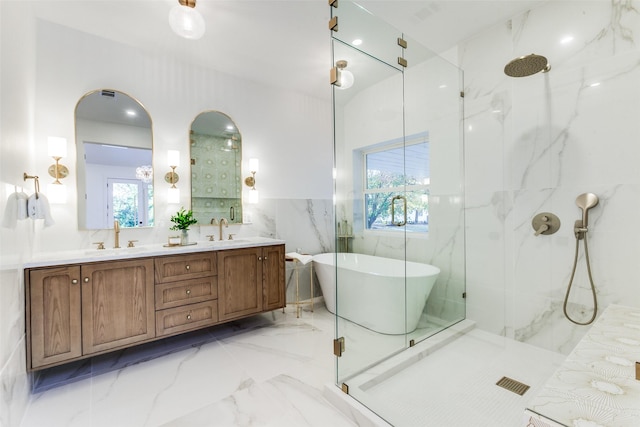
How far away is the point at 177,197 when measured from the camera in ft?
9.43

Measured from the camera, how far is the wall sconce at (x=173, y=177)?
2.82m

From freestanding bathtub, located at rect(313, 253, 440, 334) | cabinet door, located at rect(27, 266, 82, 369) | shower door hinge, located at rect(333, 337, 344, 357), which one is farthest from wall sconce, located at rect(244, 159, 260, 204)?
shower door hinge, located at rect(333, 337, 344, 357)

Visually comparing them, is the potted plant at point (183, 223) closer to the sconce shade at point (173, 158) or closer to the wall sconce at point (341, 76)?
the sconce shade at point (173, 158)

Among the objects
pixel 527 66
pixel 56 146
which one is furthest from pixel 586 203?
pixel 56 146

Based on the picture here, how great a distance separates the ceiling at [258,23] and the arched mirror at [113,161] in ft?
1.85

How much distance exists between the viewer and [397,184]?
8.70ft

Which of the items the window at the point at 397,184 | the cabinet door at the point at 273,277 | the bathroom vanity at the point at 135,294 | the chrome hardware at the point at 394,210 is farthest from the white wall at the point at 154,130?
the chrome hardware at the point at 394,210

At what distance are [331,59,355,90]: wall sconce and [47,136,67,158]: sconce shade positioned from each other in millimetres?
2151

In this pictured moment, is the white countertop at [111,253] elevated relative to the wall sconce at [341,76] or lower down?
lower down

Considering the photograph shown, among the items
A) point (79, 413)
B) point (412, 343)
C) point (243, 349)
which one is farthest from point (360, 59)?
point (79, 413)

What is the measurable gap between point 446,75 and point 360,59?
1.04 meters

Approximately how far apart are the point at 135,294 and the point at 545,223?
3.19m

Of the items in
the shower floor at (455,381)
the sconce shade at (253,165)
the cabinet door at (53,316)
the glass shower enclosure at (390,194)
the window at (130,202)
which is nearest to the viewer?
the shower floor at (455,381)

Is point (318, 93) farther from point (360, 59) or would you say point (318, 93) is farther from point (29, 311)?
point (29, 311)
